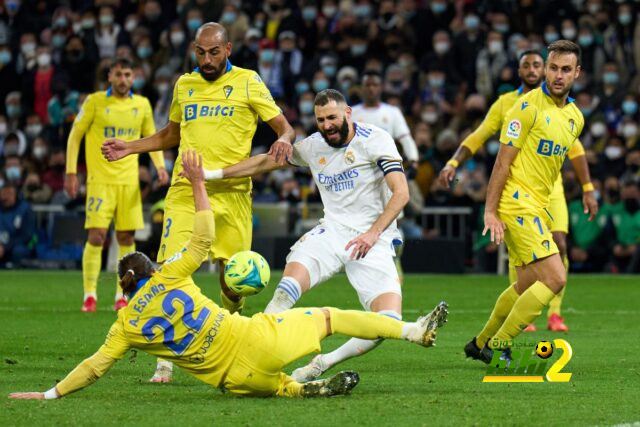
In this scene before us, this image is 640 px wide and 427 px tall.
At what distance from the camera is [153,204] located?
78.0ft

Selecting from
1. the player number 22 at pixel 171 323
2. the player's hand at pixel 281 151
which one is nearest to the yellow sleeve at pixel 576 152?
the player's hand at pixel 281 151

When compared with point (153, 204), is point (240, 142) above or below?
above

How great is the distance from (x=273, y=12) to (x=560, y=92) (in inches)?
706

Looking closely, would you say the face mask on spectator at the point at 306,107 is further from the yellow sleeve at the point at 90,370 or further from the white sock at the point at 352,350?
the yellow sleeve at the point at 90,370

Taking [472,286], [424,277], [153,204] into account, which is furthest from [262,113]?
[153,204]

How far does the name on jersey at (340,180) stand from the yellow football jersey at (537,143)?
1.39 metres

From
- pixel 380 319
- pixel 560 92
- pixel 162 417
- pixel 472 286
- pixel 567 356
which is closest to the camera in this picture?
pixel 162 417

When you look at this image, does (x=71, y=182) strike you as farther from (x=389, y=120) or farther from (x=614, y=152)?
(x=614, y=152)

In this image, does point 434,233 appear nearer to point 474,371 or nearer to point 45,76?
point 45,76

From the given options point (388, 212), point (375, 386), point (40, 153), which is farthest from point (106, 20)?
point (375, 386)

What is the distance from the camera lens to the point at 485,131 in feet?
41.5

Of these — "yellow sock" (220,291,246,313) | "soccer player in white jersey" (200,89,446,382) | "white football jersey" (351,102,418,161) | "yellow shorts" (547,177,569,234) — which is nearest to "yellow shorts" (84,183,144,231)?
"white football jersey" (351,102,418,161)

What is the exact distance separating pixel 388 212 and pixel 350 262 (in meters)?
0.55

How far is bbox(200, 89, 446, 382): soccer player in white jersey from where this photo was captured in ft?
31.9
